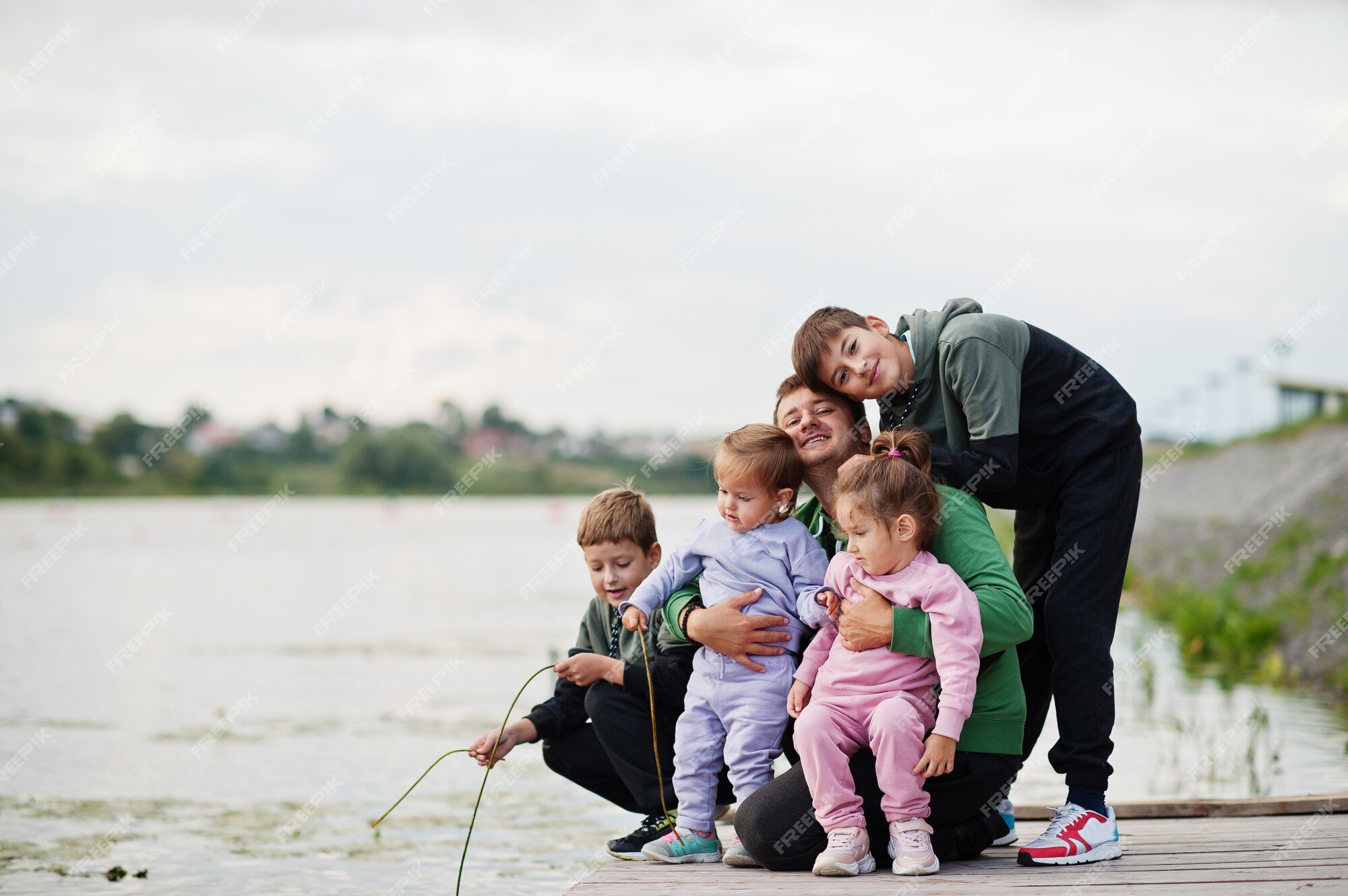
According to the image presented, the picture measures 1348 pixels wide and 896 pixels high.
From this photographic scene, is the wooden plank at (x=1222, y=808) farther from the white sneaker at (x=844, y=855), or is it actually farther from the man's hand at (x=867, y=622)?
the man's hand at (x=867, y=622)

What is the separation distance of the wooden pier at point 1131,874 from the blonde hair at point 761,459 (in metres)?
1.03

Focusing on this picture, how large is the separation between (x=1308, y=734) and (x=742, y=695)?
18.0 feet

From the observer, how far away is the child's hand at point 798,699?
3541 millimetres

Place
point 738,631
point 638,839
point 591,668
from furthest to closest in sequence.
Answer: point 591,668, point 638,839, point 738,631

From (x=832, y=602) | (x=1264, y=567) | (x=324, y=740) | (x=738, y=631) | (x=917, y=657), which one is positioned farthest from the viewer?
(x=1264, y=567)

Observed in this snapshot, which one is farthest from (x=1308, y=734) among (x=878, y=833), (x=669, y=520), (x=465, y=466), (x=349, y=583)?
(x=465, y=466)

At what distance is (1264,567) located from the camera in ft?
41.7

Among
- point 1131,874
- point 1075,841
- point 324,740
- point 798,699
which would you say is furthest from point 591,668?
point 324,740

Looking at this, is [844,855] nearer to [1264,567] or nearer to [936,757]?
[936,757]

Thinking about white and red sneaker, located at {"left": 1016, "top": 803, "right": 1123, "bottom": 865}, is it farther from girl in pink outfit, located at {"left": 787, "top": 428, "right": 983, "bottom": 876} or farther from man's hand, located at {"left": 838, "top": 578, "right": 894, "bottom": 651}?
man's hand, located at {"left": 838, "top": 578, "right": 894, "bottom": 651}

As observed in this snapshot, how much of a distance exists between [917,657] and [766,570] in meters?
0.57

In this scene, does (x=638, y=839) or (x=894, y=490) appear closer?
(x=894, y=490)

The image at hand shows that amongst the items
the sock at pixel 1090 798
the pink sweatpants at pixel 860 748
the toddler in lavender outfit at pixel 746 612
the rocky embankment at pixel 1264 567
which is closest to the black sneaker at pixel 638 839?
the toddler in lavender outfit at pixel 746 612

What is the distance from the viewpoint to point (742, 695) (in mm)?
3666
